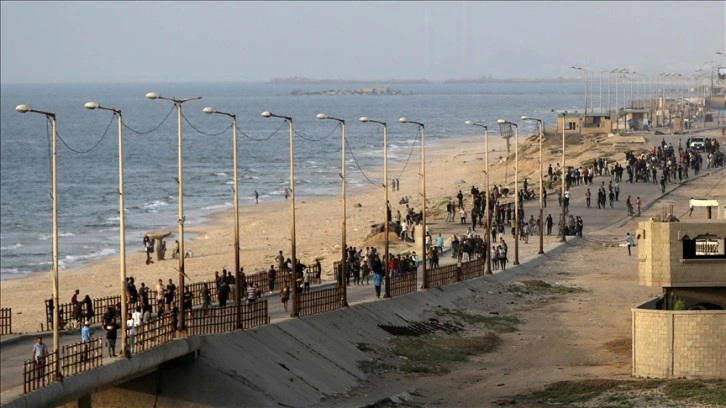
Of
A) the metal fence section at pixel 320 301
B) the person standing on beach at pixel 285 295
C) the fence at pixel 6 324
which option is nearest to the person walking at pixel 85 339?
the fence at pixel 6 324

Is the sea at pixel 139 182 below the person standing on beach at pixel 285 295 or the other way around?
below

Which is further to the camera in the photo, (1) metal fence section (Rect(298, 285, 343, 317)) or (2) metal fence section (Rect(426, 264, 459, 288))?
(2) metal fence section (Rect(426, 264, 459, 288))

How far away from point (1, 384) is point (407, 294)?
19836mm

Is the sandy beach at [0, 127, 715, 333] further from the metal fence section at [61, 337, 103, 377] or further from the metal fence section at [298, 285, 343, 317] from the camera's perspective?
the metal fence section at [61, 337, 103, 377]

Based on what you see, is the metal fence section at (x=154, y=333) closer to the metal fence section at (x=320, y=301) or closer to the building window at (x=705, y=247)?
the metal fence section at (x=320, y=301)

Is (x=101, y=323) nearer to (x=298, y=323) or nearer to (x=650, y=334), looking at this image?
(x=298, y=323)

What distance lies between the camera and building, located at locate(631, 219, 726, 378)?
37.5 metres

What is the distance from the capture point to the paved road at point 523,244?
32094 mm

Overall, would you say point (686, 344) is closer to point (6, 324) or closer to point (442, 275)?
point (442, 275)

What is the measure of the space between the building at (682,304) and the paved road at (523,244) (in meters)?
8.86

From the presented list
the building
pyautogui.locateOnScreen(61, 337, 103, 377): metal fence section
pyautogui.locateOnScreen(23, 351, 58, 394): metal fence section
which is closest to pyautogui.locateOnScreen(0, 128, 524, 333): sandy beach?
pyautogui.locateOnScreen(61, 337, 103, 377): metal fence section

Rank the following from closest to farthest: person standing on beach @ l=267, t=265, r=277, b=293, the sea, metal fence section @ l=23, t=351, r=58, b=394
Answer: metal fence section @ l=23, t=351, r=58, b=394
person standing on beach @ l=267, t=265, r=277, b=293
the sea

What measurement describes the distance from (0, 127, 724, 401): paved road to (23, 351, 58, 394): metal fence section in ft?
0.99

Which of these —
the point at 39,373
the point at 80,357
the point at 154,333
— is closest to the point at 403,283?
the point at 154,333
